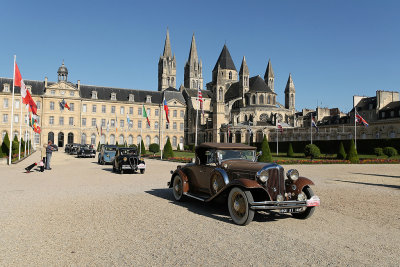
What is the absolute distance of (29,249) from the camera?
14.9 feet

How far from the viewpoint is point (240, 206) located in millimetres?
6355

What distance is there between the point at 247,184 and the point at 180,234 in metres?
1.56

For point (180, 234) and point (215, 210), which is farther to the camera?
point (215, 210)

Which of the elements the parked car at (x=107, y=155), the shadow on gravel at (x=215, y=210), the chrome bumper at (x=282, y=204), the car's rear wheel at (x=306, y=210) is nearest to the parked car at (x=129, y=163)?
the parked car at (x=107, y=155)

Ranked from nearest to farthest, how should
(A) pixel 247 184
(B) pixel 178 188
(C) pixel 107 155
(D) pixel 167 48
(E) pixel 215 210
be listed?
(A) pixel 247 184
(E) pixel 215 210
(B) pixel 178 188
(C) pixel 107 155
(D) pixel 167 48

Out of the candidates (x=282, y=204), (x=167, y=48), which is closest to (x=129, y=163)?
(x=282, y=204)

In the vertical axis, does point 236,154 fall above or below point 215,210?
above

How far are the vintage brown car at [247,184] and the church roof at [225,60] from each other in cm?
7819

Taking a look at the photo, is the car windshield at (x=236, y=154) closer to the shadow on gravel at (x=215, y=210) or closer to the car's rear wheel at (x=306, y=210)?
the shadow on gravel at (x=215, y=210)

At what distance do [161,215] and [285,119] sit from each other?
223 feet

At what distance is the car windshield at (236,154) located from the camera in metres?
7.64

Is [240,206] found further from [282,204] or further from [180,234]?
[180,234]

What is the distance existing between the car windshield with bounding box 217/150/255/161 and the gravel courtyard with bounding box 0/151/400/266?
1213mm

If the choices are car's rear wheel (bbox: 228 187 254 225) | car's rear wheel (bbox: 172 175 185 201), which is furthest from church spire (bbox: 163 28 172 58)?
car's rear wheel (bbox: 228 187 254 225)
